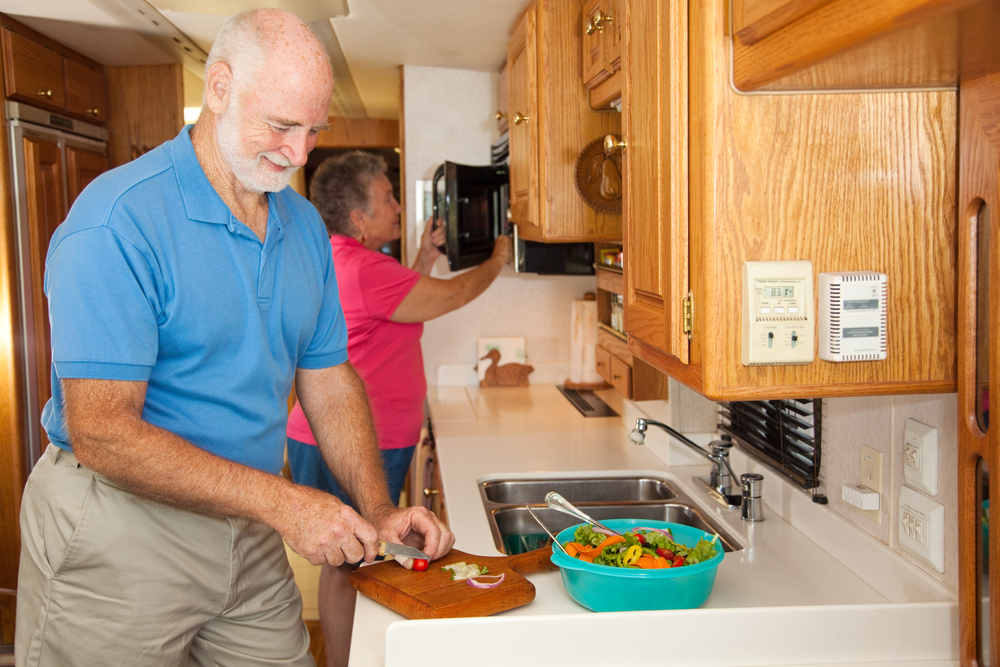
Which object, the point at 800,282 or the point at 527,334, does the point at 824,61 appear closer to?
the point at 800,282

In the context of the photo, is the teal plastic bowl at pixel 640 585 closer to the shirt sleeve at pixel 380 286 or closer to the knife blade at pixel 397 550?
the knife blade at pixel 397 550

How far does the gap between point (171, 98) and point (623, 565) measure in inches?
120

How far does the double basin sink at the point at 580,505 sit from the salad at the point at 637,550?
287 millimetres

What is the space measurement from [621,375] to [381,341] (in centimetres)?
77

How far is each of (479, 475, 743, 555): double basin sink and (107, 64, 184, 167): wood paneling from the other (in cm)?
238

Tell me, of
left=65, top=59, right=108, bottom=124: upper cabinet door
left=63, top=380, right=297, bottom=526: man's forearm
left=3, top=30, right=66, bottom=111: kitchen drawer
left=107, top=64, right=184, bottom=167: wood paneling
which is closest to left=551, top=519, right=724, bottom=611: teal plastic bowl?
left=63, top=380, right=297, bottom=526: man's forearm

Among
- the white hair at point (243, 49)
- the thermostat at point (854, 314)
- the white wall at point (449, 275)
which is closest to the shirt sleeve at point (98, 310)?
the white hair at point (243, 49)

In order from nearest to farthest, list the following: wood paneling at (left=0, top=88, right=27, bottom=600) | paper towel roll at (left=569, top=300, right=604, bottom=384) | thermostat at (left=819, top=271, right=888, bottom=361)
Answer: thermostat at (left=819, top=271, right=888, bottom=361) < wood paneling at (left=0, top=88, right=27, bottom=600) < paper towel roll at (left=569, top=300, right=604, bottom=384)

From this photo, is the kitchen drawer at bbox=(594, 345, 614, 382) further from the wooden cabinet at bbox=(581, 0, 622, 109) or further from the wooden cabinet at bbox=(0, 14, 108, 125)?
the wooden cabinet at bbox=(0, 14, 108, 125)

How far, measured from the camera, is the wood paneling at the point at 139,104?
3570 mm

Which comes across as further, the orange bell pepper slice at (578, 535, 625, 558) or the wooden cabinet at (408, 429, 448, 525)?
the wooden cabinet at (408, 429, 448, 525)

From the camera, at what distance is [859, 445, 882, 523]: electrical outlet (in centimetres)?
139

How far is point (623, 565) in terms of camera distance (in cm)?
129

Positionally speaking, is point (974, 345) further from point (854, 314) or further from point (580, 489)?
point (580, 489)
